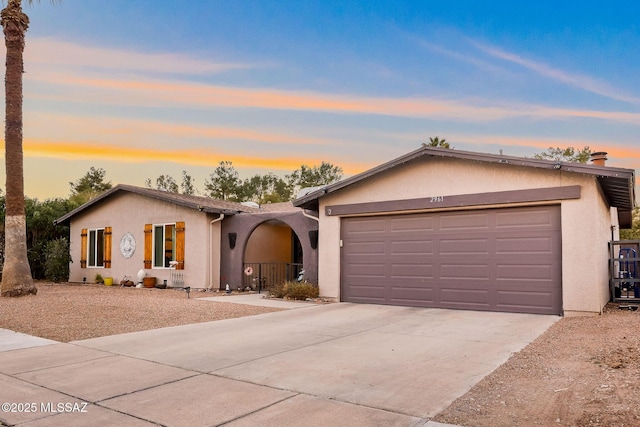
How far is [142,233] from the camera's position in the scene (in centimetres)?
1750

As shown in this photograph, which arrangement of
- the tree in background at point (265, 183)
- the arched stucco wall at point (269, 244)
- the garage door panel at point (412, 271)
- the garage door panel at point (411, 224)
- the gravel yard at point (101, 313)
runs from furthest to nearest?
the tree in background at point (265, 183), the arched stucco wall at point (269, 244), the garage door panel at point (411, 224), the garage door panel at point (412, 271), the gravel yard at point (101, 313)

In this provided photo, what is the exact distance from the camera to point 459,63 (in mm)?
14789

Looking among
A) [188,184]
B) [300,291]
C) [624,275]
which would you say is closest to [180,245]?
[300,291]

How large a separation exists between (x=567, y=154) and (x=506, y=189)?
30.7 metres

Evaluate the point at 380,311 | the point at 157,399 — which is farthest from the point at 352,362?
the point at 380,311

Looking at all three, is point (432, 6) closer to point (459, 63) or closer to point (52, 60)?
point (459, 63)

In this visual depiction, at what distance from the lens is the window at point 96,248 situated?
61.2 feet

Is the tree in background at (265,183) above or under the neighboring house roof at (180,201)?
above

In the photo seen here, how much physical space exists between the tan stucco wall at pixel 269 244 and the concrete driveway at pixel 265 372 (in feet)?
27.3

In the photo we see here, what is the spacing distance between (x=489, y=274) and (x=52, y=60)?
44.5 ft

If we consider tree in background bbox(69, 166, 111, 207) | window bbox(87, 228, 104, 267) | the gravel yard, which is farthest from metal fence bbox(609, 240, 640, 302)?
tree in background bbox(69, 166, 111, 207)

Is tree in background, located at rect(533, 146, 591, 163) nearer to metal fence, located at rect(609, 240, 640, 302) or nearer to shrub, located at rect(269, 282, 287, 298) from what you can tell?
metal fence, located at rect(609, 240, 640, 302)

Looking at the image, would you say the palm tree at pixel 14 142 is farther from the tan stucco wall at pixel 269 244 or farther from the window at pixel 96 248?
the tan stucco wall at pixel 269 244

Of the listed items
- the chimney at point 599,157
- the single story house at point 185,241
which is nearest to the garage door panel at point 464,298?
the single story house at point 185,241
